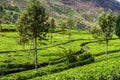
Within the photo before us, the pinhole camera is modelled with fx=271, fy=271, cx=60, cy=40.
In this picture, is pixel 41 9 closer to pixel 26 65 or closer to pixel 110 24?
pixel 26 65

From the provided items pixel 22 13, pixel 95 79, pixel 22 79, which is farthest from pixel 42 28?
pixel 95 79

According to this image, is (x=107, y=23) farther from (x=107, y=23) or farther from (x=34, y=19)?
(x=34, y=19)

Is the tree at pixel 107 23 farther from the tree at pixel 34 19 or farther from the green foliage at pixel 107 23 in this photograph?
the tree at pixel 34 19

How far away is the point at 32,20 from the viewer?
69.6m

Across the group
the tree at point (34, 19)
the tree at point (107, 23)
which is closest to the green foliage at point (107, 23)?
the tree at point (107, 23)

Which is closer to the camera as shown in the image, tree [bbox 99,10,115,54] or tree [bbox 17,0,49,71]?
tree [bbox 17,0,49,71]

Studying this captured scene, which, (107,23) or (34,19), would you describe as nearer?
(34,19)

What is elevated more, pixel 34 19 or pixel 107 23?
pixel 34 19

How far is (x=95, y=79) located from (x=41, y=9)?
121ft

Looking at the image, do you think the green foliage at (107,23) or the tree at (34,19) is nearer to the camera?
the tree at (34,19)

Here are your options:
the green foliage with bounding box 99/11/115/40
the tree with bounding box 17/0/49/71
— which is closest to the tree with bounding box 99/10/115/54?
the green foliage with bounding box 99/11/115/40

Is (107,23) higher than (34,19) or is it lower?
lower

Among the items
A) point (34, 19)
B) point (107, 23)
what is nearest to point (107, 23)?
point (107, 23)

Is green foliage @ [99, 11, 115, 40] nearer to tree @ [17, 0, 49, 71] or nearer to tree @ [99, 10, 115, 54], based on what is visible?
tree @ [99, 10, 115, 54]
